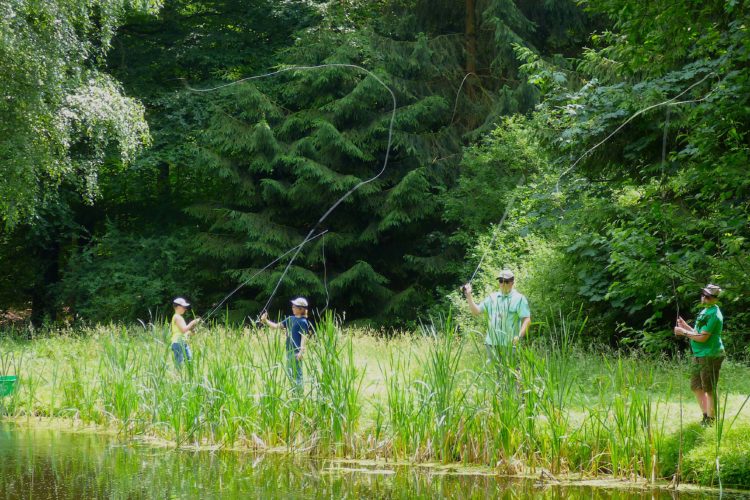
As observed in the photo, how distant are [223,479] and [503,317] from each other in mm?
2507

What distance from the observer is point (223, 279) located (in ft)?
69.1

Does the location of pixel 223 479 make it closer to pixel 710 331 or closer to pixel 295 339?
pixel 295 339

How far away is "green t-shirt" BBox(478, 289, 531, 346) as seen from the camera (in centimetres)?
696

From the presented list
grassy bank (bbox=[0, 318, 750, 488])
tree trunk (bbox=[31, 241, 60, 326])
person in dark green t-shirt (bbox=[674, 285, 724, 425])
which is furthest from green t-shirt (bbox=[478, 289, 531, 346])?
tree trunk (bbox=[31, 241, 60, 326])

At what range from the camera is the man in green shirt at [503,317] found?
6961 mm

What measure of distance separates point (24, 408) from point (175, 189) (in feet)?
46.8

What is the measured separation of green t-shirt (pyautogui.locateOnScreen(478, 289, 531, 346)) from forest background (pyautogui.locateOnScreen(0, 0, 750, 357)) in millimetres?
3663

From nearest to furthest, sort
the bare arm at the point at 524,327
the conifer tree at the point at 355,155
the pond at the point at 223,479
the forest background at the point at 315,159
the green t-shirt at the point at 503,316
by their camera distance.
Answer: the pond at the point at 223,479
the green t-shirt at the point at 503,316
the bare arm at the point at 524,327
the forest background at the point at 315,159
the conifer tree at the point at 355,155

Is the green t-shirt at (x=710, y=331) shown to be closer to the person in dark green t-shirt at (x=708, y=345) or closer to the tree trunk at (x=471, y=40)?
the person in dark green t-shirt at (x=708, y=345)

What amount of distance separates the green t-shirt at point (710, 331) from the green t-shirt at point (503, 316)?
137cm

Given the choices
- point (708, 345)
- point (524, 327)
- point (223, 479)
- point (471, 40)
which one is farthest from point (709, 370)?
point (471, 40)

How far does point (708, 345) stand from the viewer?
689 cm

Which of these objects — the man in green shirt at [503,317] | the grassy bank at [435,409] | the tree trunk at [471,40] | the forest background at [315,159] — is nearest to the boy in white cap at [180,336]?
the grassy bank at [435,409]

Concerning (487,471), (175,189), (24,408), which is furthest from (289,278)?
(487,471)
